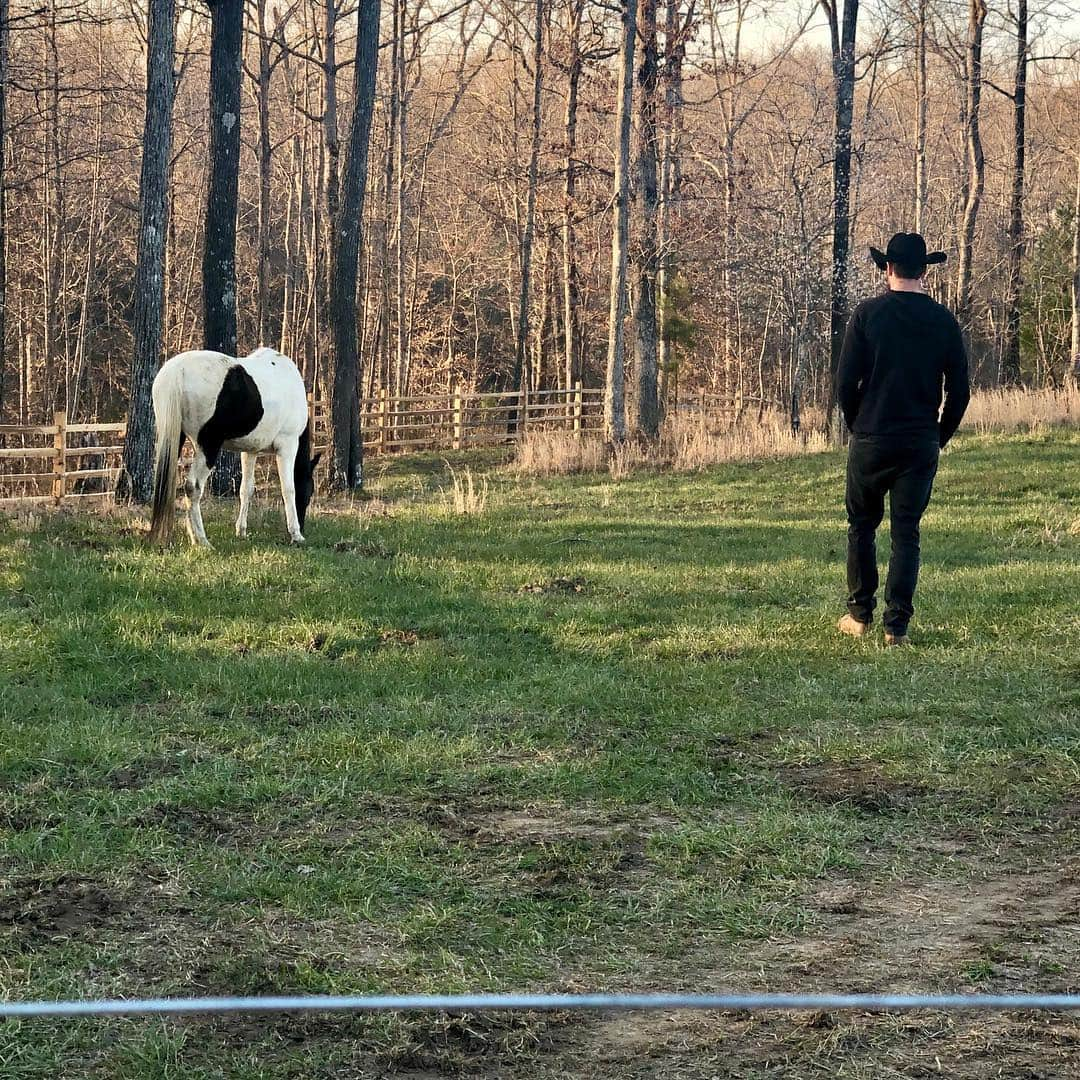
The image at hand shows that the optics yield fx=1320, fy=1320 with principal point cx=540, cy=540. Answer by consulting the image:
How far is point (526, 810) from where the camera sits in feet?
17.0

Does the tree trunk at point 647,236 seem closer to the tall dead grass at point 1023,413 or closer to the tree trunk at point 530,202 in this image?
the tree trunk at point 530,202

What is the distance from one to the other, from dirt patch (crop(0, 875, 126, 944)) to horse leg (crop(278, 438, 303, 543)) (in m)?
7.93

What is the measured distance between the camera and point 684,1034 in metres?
3.30

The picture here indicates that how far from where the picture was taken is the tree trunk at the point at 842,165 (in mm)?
27391

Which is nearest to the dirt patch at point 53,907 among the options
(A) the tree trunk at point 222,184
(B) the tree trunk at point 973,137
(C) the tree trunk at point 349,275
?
(A) the tree trunk at point 222,184

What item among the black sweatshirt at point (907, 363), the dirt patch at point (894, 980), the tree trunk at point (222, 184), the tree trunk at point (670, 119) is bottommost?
the dirt patch at point (894, 980)

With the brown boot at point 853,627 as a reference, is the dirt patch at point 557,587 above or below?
above

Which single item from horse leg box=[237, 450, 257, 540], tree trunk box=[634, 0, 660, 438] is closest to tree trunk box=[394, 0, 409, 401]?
tree trunk box=[634, 0, 660, 438]

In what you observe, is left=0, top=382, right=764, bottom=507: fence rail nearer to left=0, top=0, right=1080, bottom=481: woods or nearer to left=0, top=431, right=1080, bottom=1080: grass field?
left=0, top=0, right=1080, bottom=481: woods

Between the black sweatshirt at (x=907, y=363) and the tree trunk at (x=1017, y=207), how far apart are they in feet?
85.6

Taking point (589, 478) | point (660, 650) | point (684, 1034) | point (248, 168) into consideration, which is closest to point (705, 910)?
point (684, 1034)

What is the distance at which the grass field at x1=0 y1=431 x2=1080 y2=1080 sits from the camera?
3.31 metres

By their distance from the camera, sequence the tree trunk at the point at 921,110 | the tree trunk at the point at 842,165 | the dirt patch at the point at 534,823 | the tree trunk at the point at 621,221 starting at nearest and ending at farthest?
the dirt patch at the point at 534,823 → the tree trunk at the point at 621,221 → the tree trunk at the point at 842,165 → the tree trunk at the point at 921,110

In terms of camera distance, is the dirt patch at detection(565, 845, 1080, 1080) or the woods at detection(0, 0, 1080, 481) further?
the woods at detection(0, 0, 1080, 481)
